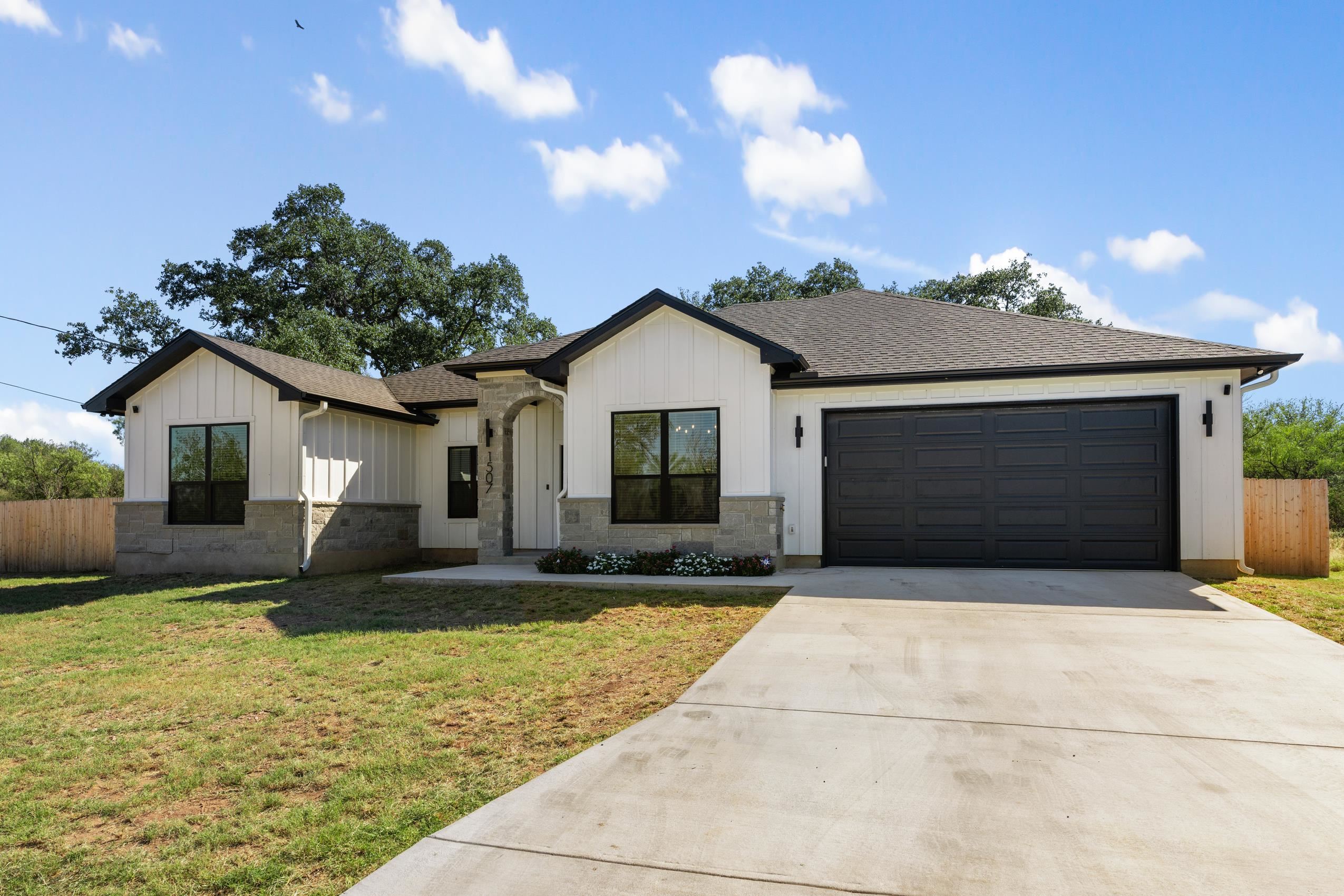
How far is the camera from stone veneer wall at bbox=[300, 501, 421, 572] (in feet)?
40.2

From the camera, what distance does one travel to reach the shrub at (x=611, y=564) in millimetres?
10344

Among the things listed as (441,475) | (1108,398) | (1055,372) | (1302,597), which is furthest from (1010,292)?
(441,475)

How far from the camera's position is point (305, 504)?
1187 centimetres

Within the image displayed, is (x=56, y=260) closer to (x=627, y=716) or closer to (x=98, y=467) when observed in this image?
(x=98, y=467)

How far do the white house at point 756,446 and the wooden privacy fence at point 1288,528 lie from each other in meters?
1.62

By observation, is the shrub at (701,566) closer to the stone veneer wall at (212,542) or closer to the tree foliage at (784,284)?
the stone veneer wall at (212,542)

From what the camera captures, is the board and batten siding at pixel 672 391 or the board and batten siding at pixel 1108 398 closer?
the board and batten siding at pixel 1108 398

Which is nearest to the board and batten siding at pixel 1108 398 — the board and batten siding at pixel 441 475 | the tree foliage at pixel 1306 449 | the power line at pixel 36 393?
the board and batten siding at pixel 441 475

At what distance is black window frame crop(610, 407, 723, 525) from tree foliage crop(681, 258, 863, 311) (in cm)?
2018

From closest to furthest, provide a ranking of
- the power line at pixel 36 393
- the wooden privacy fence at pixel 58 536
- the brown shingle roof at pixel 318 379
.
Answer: the brown shingle roof at pixel 318 379 < the wooden privacy fence at pixel 58 536 < the power line at pixel 36 393

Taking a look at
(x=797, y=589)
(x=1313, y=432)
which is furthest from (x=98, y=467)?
(x=1313, y=432)

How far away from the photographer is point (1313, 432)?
→ 2677 cm

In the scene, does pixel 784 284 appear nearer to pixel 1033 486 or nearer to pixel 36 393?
pixel 1033 486

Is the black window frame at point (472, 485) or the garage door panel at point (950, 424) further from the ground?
the garage door panel at point (950, 424)
